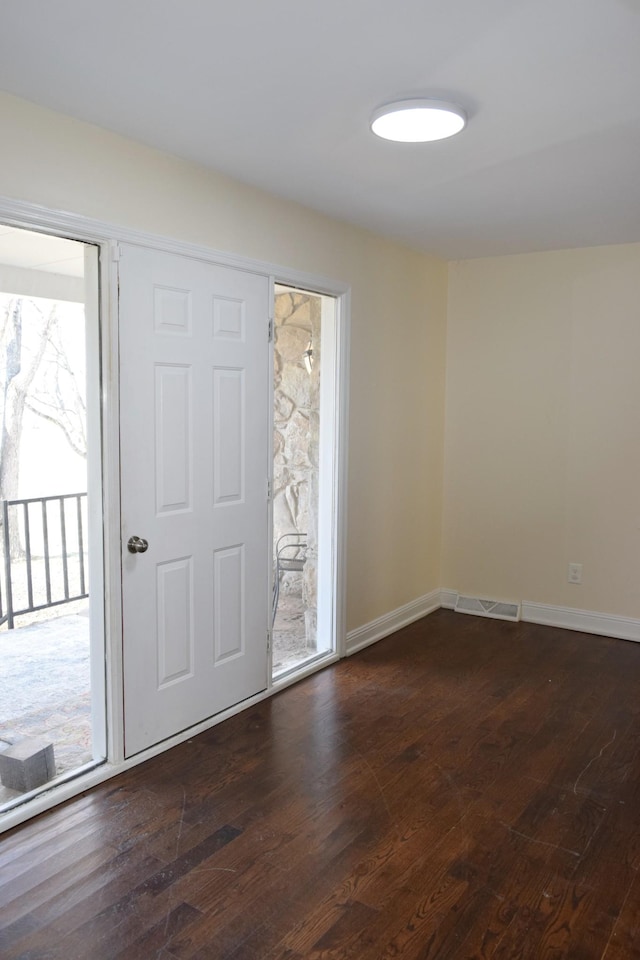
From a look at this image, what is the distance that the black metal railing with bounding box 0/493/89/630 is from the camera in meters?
4.96

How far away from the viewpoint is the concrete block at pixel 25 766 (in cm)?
264

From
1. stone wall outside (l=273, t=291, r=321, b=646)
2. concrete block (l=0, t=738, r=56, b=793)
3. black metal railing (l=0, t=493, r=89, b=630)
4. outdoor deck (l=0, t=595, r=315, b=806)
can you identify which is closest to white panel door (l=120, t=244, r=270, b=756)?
concrete block (l=0, t=738, r=56, b=793)

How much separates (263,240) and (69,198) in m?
1.02

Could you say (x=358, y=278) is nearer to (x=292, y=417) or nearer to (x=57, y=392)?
(x=292, y=417)

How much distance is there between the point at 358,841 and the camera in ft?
7.54

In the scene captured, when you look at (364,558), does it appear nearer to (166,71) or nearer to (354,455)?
(354,455)

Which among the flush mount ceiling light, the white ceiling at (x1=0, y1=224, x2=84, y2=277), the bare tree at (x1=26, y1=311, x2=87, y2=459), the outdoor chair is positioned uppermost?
the flush mount ceiling light

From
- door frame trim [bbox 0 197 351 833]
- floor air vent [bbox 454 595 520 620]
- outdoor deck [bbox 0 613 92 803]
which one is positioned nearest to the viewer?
door frame trim [bbox 0 197 351 833]

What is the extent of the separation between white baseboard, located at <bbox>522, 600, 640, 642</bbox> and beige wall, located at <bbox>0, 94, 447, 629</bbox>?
71 cm

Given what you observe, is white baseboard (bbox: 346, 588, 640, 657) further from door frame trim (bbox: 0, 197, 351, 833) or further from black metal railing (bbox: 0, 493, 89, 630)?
black metal railing (bbox: 0, 493, 89, 630)

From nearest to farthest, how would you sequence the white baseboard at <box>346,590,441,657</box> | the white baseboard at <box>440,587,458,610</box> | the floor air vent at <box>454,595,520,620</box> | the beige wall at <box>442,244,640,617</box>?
the white baseboard at <box>346,590,441,657</box>, the beige wall at <box>442,244,640,617</box>, the floor air vent at <box>454,595,520,620</box>, the white baseboard at <box>440,587,458,610</box>

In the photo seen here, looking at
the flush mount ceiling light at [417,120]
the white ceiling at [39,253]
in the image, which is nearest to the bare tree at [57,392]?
the white ceiling at [39,253]

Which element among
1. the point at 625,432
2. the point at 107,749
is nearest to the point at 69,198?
the point at 107,749

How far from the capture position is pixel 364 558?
414cm
